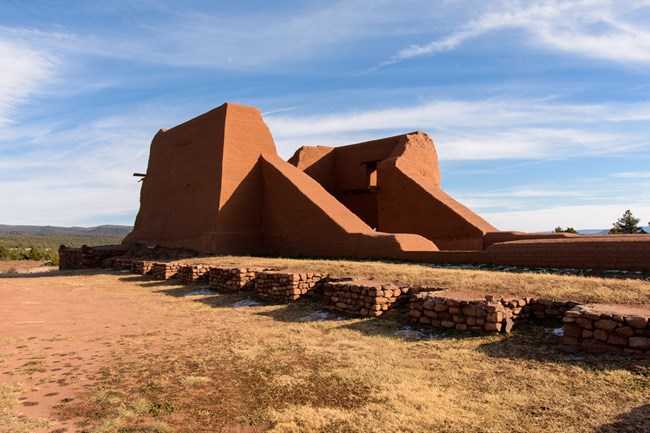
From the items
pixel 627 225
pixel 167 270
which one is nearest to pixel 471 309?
pixel 167 270

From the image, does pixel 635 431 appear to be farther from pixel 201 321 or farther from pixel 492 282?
pixel 201 321

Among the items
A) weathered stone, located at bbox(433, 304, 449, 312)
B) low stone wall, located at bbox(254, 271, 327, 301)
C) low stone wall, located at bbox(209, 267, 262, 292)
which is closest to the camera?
weathered stone, located at bbox(433, 304, 449, 312)

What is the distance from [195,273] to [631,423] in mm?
11547

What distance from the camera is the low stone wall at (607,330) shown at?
5.07 metres

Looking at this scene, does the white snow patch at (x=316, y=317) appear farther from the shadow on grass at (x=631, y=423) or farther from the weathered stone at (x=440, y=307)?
the shadow on grass at (x=631, y=423)

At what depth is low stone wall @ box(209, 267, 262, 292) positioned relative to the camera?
11227 millimetres

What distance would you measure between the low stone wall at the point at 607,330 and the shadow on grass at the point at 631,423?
146 cm

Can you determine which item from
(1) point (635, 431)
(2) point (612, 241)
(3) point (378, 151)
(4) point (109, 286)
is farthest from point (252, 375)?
(3) point (378, 151)

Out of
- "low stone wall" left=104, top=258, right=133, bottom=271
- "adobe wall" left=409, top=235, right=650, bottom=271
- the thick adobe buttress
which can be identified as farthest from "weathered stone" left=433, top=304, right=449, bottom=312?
"low stone wall" left=104, top=258, right=133, bottom=271

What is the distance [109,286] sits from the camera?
13625 mm

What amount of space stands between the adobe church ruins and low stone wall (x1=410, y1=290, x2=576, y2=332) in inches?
183

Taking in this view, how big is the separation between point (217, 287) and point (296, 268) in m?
2.17

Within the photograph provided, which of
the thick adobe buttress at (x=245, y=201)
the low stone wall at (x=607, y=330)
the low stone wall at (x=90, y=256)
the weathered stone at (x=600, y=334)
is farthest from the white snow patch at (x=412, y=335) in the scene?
the low stone wall at (x=90, y=256)

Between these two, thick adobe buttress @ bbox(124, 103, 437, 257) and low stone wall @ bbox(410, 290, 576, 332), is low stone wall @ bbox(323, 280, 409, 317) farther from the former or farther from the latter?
thick adobe buttress @ bbox(124, 103, 437, 257)
